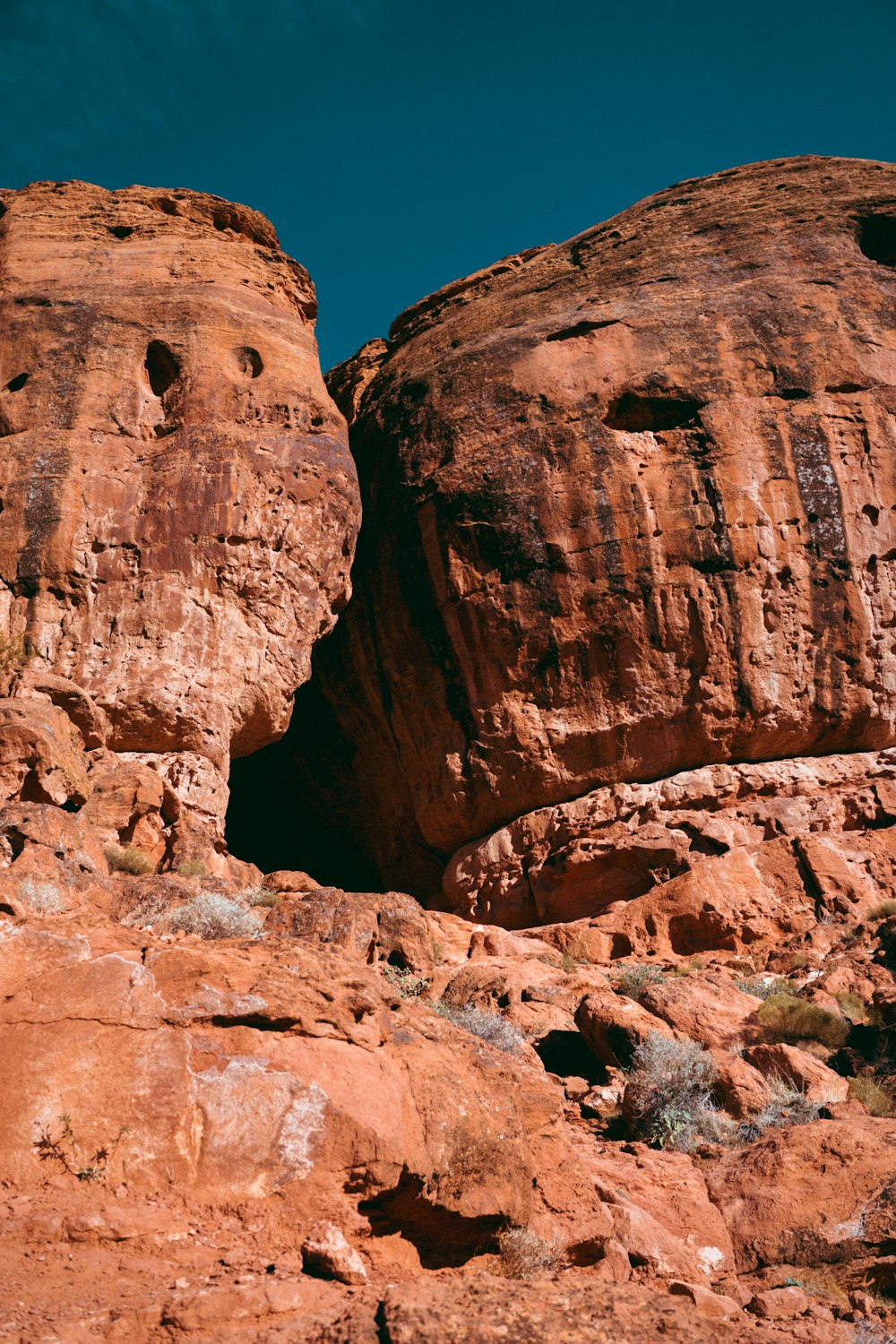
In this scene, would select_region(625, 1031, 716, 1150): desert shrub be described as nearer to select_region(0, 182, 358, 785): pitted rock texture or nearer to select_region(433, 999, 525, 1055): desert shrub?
select_region(433, 999, 525, 1055): desert shrub

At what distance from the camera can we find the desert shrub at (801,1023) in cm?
905

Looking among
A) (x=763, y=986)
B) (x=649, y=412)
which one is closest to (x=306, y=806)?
(x=649, y=412)

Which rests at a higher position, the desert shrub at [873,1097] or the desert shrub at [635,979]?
the desert shrub at [635,979]

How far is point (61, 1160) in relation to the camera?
14.5ft

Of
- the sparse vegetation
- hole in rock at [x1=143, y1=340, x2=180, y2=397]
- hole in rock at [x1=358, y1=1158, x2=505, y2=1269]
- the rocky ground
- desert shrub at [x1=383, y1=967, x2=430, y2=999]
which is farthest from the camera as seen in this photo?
hole in rock at [x1=143, y1=340, x2=180, y2=397]

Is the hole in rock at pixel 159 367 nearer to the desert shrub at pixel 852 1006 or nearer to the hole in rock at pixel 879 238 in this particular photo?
the hole in rock at pixel 879 238

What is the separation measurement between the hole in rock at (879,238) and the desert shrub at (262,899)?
45.7 feet

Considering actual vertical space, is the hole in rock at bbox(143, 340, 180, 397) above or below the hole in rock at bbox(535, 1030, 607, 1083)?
above

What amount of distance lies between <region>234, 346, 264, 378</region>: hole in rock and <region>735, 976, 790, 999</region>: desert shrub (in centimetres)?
1070

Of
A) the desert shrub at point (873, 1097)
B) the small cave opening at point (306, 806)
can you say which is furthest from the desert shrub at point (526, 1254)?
the small cave opening at point (306, 806)

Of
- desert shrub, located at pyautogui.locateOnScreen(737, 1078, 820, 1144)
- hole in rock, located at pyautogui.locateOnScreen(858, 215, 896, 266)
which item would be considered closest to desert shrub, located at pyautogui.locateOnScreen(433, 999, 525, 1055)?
desert shrub, located at pyautogui.locateOnScreen(737, 1078, 820, 1144)

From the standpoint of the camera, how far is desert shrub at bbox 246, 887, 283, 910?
1062cm

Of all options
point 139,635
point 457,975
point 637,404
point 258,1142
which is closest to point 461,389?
point 637,404

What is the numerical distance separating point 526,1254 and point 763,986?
6.67 m
